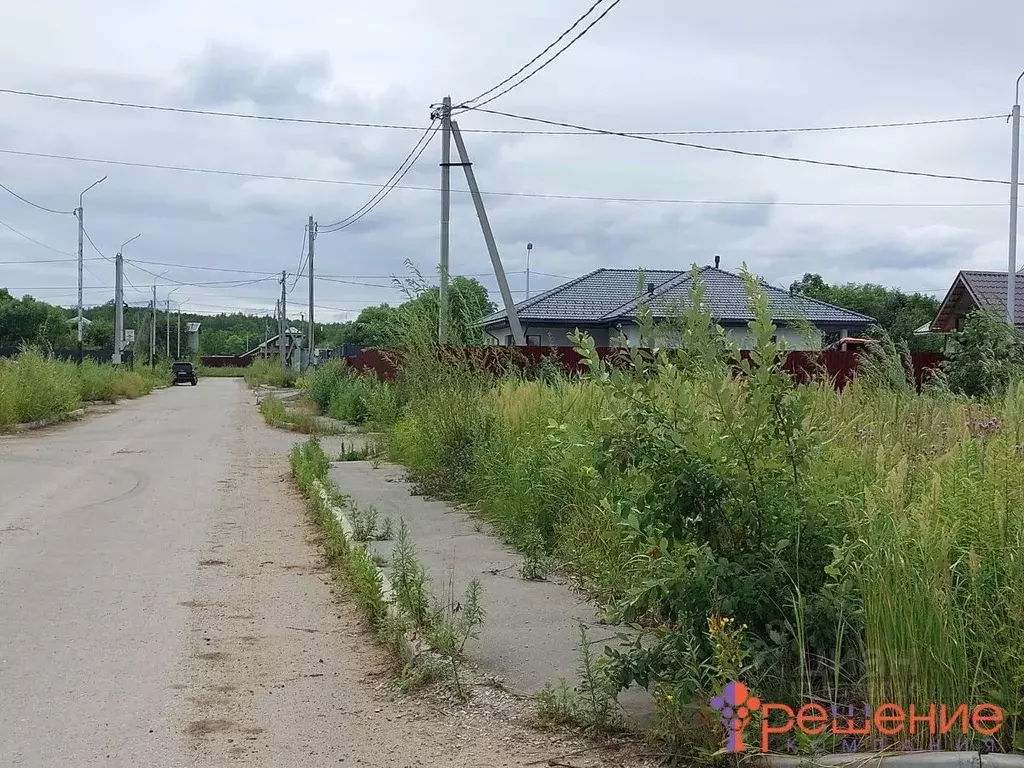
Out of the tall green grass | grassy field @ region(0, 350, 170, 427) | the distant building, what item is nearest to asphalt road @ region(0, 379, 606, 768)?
the tall green grass

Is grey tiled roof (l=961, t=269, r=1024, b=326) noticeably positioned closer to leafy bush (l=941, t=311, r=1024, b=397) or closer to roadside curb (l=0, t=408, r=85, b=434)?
leafy bush (l=941, t=311, r=1024, b=397)

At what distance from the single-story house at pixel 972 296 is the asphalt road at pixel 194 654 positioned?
22478 mm

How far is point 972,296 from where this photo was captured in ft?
89.6

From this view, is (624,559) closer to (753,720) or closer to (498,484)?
(753,720)

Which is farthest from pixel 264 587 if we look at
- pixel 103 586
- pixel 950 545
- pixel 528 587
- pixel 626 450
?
pixel 950 545

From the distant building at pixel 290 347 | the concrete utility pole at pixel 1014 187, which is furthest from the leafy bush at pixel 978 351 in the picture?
the distant building at pixel 290 347

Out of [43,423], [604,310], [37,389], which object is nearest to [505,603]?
[43,423]

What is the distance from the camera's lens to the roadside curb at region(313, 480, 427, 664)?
554cm

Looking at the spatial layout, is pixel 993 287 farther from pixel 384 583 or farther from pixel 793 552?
pixel 793 552

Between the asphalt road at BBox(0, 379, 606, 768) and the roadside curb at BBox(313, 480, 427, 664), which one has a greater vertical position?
the roadside curb at BBox(313, 480, 427, 664)

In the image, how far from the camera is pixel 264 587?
766cm

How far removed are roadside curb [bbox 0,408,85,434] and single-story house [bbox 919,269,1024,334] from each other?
2412cm

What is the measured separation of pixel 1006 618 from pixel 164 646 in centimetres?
473

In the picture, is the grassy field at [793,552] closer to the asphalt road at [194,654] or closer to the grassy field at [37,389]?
the asphalt road at [194,654]
